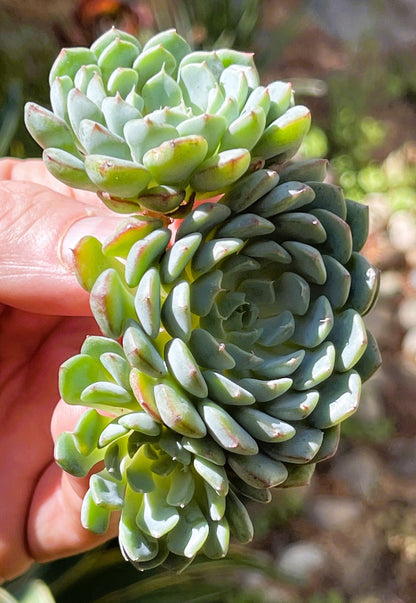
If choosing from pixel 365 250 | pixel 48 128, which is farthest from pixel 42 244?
pixel 365 250

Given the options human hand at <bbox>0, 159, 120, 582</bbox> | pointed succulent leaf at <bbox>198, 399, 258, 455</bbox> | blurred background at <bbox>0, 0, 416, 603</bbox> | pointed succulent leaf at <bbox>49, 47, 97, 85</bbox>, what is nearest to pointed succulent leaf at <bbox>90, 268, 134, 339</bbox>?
pointed succulent leaf at <bbox>198, 399, 258, 455</bbox>

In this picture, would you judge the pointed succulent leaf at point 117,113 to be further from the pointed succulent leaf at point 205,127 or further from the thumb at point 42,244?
the thumb at point 42,244

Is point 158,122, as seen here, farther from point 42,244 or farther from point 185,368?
point 42,244

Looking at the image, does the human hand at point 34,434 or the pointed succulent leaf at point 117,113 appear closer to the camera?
the pointed succulent leaf at point 117,113

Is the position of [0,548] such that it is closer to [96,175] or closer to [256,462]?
[256,462]

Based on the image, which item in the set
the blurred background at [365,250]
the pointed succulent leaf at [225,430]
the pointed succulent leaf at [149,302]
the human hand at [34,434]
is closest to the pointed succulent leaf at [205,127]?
the pointed succulent leaf at [149,302]

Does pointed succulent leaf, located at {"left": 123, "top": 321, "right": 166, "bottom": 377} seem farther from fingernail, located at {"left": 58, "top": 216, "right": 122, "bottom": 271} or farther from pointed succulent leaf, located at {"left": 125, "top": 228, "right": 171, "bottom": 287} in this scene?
fingernail, located at {"left": 58, "top": 216, "right": 122, "bottom": 271}
